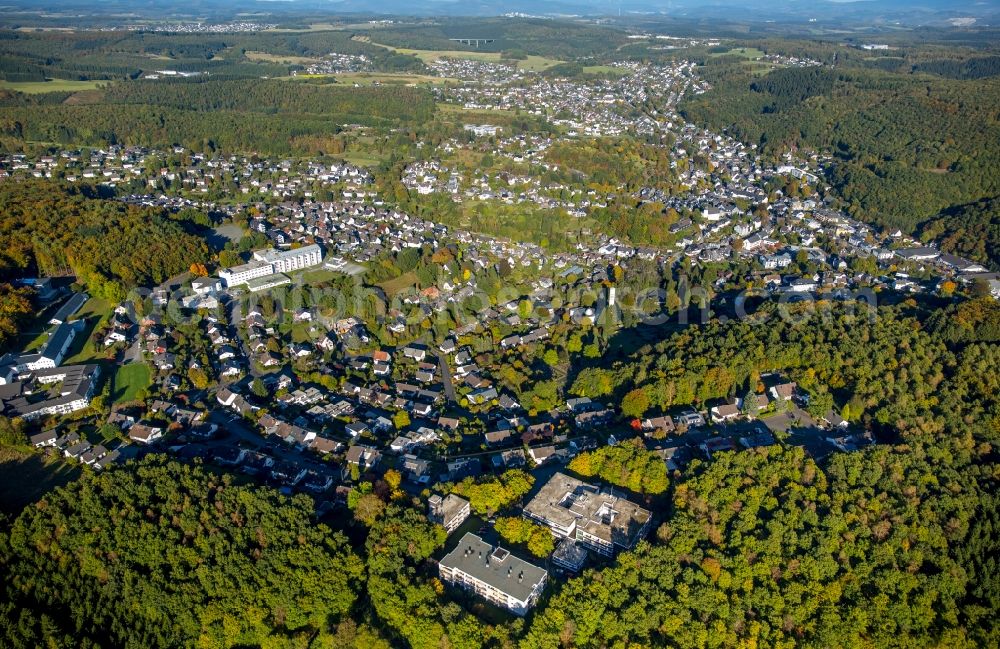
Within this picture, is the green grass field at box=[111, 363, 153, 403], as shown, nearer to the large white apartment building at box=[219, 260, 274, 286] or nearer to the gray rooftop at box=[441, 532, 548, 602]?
the large white apartment building at box=[219, 260, 274, 286]

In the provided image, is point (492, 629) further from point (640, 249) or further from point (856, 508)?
point (640, 249)

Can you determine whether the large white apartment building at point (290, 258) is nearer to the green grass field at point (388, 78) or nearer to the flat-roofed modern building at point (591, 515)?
the flat-roofed modern building at point (591, 515)

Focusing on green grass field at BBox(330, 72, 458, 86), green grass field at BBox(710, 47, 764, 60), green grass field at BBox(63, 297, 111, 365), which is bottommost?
green grass field at BBox(63, 297, 111, 365)

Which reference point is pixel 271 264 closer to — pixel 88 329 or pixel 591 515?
pixel 88 329

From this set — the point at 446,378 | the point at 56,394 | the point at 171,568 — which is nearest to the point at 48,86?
the point at 56,394

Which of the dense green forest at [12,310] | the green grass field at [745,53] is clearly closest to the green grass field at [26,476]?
the dense green forest at [12,310]

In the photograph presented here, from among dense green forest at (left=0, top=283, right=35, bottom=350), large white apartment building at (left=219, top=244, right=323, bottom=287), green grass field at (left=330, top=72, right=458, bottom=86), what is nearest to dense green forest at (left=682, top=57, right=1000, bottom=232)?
green grass field at (left=330, top=72, right=458, bottom=86)

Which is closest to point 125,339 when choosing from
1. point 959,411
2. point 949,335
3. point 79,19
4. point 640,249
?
point 640,249
